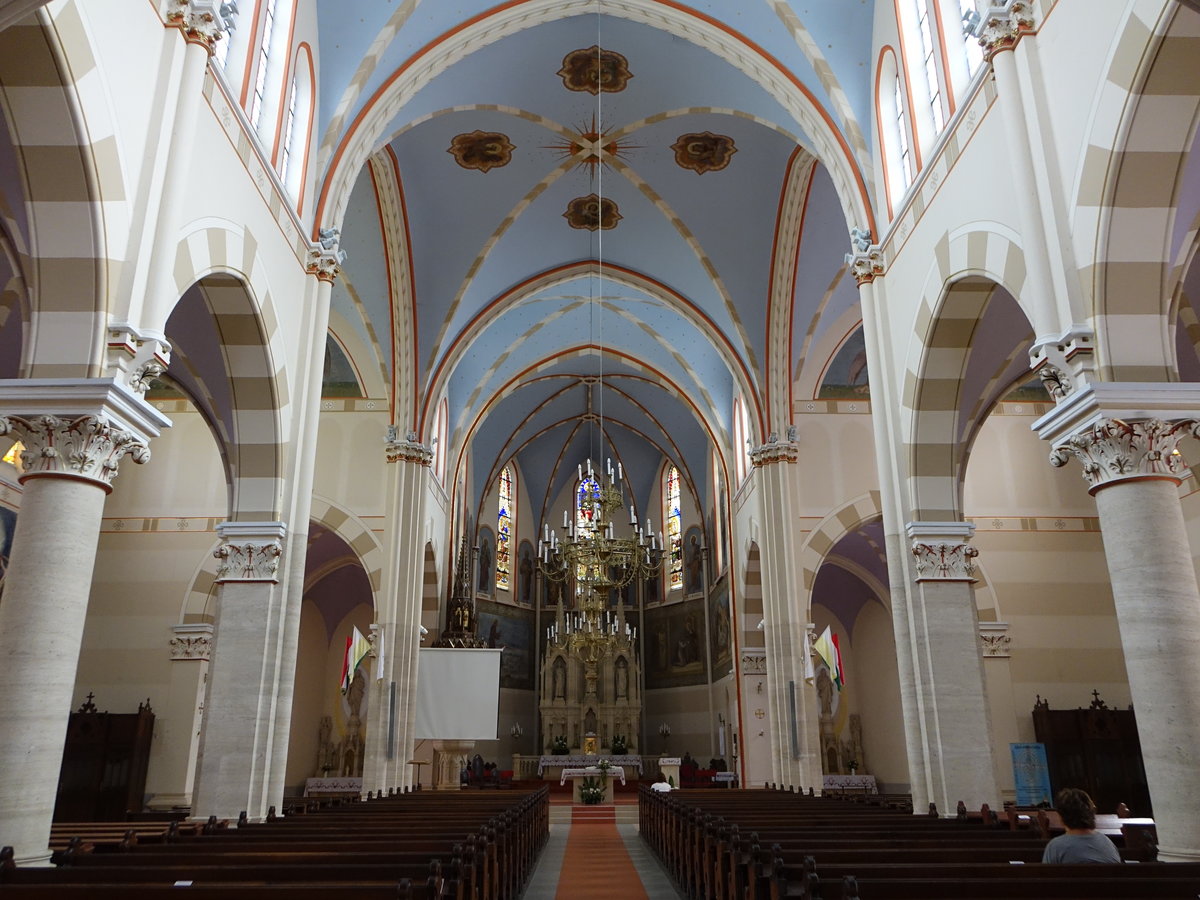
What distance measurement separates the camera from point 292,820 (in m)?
8.86

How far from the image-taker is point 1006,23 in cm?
777

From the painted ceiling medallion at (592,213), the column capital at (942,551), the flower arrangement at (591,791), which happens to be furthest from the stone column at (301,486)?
the flower arrangement at (591,791)

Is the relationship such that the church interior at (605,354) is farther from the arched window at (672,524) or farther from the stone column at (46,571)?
the arched window at (672,524)

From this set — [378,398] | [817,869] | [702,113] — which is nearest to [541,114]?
[702,113]

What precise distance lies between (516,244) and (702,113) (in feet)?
16.8

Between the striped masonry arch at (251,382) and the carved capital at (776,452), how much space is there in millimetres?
10633

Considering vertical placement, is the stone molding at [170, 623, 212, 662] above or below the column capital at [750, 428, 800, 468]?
below

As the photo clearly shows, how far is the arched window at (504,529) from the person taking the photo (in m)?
32.2

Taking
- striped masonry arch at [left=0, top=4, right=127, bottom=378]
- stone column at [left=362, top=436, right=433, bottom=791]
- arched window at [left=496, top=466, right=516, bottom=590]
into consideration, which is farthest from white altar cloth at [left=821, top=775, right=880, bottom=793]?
striped masonry arch at [left=0, top=4, right=127, bottom=378]

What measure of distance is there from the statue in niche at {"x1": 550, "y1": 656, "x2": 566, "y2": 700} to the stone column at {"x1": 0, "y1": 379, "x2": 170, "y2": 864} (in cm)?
2558

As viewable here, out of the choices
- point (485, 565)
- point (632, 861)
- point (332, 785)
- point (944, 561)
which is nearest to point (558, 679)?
point (485, 565)

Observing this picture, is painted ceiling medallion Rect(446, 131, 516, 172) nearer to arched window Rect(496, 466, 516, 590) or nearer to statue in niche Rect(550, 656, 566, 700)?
arched window Rect(496, 466, 516, 590)

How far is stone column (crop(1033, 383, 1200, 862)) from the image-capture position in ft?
19.5

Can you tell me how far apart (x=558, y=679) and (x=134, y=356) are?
1016 inches
